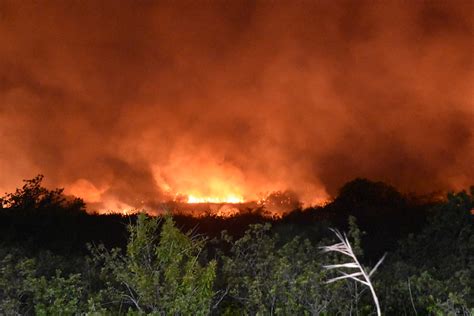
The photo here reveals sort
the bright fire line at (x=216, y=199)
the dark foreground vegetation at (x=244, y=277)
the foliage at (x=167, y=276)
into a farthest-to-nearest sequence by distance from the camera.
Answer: the bright fire line at (x=216, y=199)
the dark foreground vegetation at (x=244, y=277)
the foliage at (x=167, y=276)

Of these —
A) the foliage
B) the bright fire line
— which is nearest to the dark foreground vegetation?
the foliage

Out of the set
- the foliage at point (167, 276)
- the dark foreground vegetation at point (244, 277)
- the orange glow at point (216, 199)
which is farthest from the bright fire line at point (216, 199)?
the foliage at point (167, 276)

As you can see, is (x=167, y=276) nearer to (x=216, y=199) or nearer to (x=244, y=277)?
(x=244, y=277)

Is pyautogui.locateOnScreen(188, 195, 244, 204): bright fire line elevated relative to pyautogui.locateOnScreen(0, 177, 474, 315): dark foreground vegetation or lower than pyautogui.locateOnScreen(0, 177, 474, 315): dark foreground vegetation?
elevated

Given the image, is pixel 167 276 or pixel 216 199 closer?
pixel 167 276

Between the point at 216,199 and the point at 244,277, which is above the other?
the point at 216,199

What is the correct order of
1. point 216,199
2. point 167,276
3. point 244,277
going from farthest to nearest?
point 216,199 → point 244,277 → point 167,276

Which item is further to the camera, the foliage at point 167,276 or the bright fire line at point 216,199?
the bright fire line at point 216,199

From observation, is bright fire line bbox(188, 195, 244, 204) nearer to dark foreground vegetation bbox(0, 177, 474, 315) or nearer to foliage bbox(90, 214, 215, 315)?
dark foreground vegetation bbox(0, 177, 474, 315)

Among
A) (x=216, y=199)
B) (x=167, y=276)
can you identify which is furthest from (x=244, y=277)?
(x=216, y=199)

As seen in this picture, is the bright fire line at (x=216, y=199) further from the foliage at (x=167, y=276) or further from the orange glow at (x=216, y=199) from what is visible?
the foliage at (x=167, y=276)

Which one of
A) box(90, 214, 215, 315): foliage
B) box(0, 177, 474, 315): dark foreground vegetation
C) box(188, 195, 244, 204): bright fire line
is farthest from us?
box(188, 195, 244, 204): bright fire line

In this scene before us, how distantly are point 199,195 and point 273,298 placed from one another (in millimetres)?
13234

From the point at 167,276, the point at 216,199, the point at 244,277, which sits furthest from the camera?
the point at 216,199
